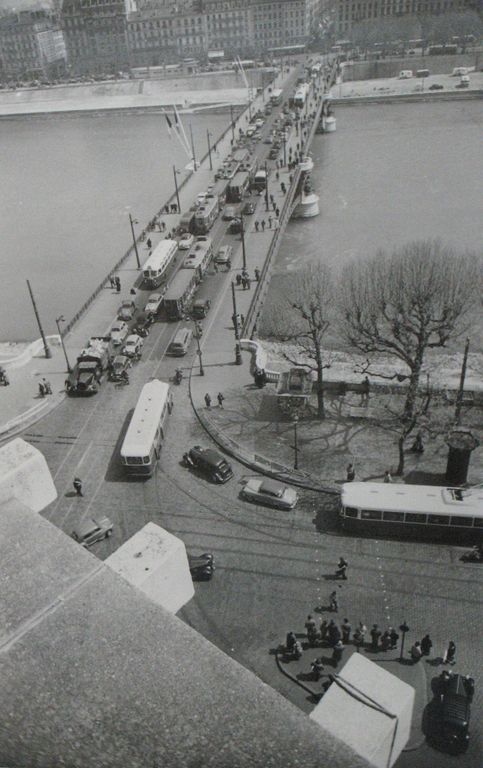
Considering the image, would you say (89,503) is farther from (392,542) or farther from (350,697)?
(350,697)

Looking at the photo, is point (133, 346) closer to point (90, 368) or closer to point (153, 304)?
point (90, 368)

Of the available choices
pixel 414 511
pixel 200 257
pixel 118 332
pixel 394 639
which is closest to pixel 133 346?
pixel 118 332

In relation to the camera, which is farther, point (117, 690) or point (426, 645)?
point (426, 645)

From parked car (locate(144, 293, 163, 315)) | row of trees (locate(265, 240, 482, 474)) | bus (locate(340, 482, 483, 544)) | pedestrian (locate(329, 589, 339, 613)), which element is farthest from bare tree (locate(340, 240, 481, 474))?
parked car (locate(144, 293, 163, 315))

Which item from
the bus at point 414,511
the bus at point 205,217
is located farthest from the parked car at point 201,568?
the bus at point 205,217

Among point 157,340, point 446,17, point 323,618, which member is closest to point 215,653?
point 323,618

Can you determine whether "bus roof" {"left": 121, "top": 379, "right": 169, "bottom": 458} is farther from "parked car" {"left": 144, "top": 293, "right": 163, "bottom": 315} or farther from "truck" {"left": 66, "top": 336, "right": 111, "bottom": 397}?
"parked car" {"left": 144, "top": 293, "right": 163, "bottom": 315}
